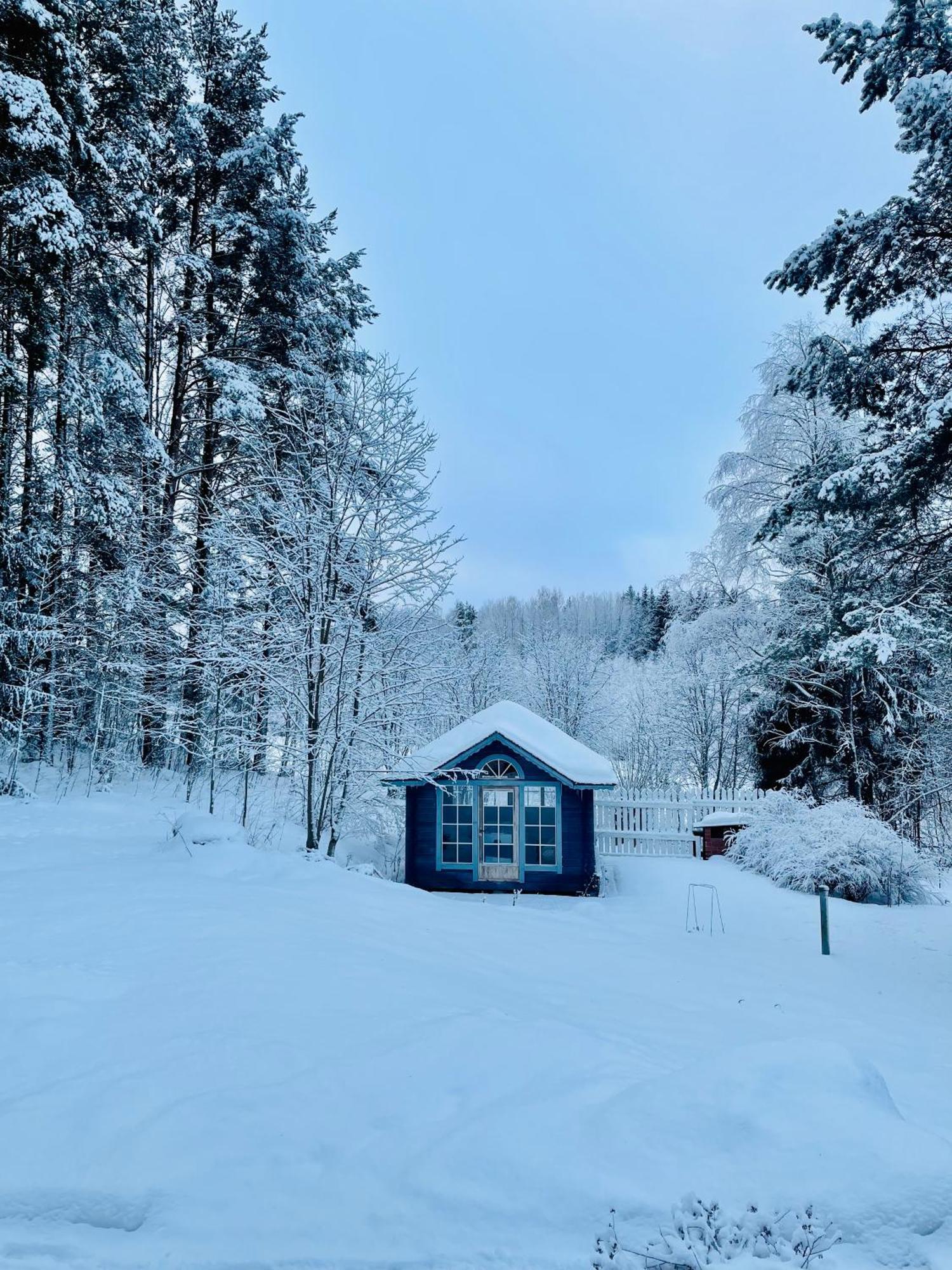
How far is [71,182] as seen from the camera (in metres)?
10.8

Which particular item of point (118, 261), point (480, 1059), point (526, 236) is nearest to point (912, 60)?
point (480, 1059)

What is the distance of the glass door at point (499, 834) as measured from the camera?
12.0 meters

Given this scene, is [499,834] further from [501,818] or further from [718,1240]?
[718,1240]

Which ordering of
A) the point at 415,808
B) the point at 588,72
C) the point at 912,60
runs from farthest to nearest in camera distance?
1. the point at 588,72
2. the point at 415,808
3. the point at 912,60

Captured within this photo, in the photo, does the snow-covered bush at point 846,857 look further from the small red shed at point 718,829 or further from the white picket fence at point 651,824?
the white picket fence at point 651,824

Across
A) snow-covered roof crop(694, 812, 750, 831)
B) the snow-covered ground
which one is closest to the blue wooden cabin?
snow-covered roof crop(694, 812, 750, 831)

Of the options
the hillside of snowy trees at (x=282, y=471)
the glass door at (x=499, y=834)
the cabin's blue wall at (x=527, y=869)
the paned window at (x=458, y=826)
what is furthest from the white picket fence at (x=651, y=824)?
the paned window at (x=458, y=826)

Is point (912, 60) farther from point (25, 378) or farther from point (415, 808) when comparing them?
point (25, 378)

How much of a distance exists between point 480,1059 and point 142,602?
10.4m

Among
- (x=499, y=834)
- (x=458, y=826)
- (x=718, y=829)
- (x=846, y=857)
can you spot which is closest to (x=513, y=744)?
(x=499, y=834)

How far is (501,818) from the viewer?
12.2 meters

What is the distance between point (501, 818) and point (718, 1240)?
10.2 m

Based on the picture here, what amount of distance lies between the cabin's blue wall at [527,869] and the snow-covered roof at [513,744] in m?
0.28

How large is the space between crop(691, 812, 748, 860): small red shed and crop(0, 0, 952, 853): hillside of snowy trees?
1.98m
